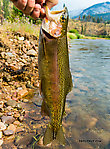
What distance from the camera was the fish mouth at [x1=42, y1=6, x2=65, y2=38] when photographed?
2.04m

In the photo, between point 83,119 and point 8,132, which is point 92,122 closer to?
point 83,119

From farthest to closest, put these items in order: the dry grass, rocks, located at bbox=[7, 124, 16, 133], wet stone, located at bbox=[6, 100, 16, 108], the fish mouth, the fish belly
Result: the dry grass < wet stone, located at bbox=[6, 100, 16, 108] < rocks, located at bbox=[7, 124, 16, 133] < the fish belly < the fish mouth

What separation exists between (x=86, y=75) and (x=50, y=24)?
624 centimetres

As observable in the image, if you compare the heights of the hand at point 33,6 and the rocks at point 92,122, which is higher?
the hand at point 33,6

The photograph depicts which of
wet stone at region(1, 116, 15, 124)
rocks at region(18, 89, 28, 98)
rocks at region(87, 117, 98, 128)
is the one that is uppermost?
rocks at region(18, 89, 28, 98)

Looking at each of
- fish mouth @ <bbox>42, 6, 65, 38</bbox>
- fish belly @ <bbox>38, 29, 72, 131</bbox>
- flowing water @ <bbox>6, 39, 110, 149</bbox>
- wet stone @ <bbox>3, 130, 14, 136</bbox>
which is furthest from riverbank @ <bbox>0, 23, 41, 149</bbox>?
fish mouth @ <bbox>42, 6, 65, 38</bbox>

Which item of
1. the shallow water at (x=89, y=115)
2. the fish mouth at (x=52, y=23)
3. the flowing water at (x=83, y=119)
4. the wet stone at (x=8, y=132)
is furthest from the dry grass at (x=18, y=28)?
the fish mouth at (x=52, y=23)

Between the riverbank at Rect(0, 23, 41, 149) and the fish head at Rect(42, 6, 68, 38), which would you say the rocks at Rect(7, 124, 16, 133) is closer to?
the riverbank at Rect(0, 23, 41, 149)

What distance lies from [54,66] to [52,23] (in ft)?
1.96

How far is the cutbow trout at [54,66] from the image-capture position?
6.86 ft

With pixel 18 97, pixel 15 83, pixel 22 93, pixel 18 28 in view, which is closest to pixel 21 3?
pixel 18 97

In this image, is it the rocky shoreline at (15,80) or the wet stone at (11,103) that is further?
the wet stone at (11,103)

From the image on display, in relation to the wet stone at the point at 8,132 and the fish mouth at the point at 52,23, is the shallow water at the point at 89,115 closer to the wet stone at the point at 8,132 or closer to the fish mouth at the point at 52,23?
the wet stone at the point at 8,132

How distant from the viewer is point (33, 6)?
2.26 meters
